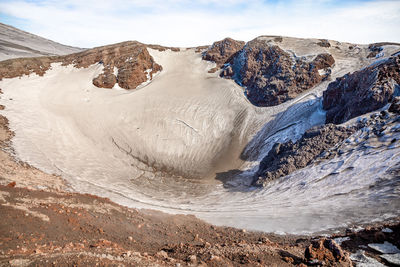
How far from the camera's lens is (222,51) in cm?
3055

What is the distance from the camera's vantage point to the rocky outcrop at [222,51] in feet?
98.8

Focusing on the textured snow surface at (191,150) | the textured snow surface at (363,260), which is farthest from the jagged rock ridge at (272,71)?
the textured snow surface at (363,260)

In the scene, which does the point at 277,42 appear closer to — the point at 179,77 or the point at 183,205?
the point at 179,77

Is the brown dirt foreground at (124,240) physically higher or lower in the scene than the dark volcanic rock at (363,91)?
lower

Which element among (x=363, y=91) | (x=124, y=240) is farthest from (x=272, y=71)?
(x=124, y=240)

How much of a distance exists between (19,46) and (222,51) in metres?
Result: 50.7

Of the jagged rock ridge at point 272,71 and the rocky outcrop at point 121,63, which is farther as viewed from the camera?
the rocky outcrop at point 121,63

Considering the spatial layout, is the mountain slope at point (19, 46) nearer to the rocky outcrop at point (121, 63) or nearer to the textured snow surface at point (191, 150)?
the rocky outcrop at point (121, 63)

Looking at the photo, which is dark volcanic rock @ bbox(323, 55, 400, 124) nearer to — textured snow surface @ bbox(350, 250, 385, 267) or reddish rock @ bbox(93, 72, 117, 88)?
textured snow surface @ bbox(350, 250, 385, 267)

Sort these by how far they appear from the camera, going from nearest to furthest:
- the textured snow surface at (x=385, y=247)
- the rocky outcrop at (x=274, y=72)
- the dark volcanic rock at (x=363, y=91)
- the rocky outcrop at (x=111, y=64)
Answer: the textured snow surface at (x=385, y=247)
the dark volcanic rock at (x=363, y=91)
the rocky outcrop at (x=274, y=72)
the rocky outcrop at (x=111, y=64)

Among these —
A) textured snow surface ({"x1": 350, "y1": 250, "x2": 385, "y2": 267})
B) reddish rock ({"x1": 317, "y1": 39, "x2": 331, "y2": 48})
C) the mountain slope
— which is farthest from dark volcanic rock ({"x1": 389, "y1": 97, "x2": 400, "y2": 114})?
the mountain slope

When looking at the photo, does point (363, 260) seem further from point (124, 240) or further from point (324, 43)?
point (324, 43)

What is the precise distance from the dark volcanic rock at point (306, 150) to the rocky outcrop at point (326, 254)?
7.22 m

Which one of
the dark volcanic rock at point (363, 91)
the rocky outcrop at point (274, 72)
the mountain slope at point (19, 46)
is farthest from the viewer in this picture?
the mountain slope at point (19, 46)
